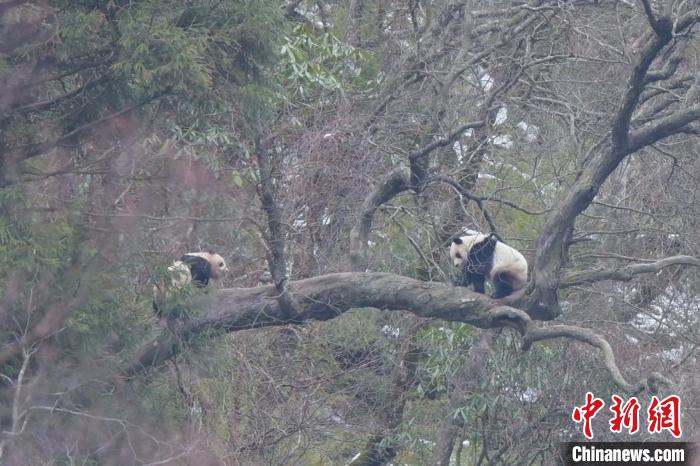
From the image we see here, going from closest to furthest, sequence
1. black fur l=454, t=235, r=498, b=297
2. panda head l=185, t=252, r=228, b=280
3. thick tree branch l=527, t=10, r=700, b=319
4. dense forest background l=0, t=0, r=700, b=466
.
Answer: thick tree branch l=527, t=10, r=700, b=319, dense forest background l=0, t=0, r=700, b=466, black fur l=454, t=235, r=498, b=297, panda head l=185, t=252, r=228, b=280

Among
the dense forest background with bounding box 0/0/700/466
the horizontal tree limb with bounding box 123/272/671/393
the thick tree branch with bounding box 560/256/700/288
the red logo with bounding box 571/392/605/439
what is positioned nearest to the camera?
the dense forest background with bounding box 0/0/700/466

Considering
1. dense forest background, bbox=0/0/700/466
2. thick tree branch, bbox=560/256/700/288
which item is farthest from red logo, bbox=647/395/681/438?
thick tree branch, bbox=560/256/700/288

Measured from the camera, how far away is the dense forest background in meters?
7.09

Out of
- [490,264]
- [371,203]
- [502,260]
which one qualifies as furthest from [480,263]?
[371,203]

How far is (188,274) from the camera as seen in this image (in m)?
8.04

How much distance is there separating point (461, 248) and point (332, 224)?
1.83 meters

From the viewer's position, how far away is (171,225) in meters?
7.96

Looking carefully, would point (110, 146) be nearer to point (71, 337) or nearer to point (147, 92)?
point (147, 92)

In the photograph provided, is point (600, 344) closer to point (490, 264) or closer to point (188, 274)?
point (490, 264)

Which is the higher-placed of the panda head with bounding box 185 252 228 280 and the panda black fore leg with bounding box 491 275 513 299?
the panda head with bounding box 185 252 228 280

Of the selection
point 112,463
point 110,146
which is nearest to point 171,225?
point 110,146

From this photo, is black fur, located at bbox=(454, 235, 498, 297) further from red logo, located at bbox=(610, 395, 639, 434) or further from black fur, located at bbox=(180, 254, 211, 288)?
black fur, located at bbox=(180, 254, 211, 288)

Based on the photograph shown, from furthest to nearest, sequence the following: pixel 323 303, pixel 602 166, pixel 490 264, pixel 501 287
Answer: pixel 490 264, pixel 501 287, pixel 323 303, pixel 602 166

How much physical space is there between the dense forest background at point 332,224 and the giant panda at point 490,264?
34cm
